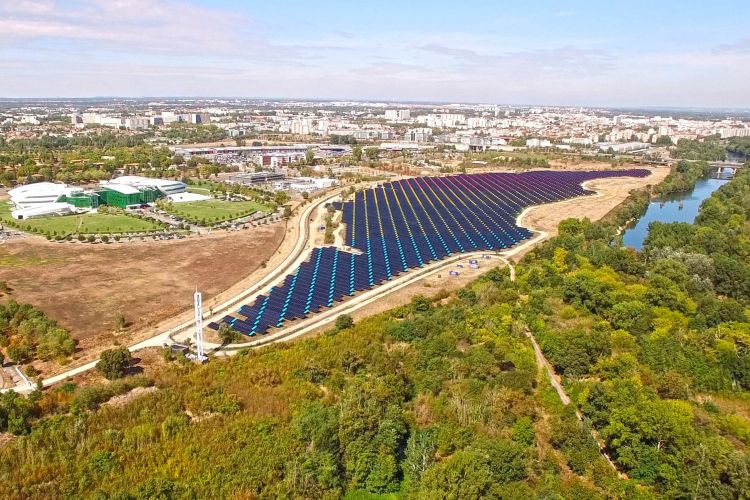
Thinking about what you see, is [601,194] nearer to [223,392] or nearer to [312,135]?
[223,392]

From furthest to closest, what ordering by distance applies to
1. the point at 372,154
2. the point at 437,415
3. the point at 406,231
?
the point at 372,154
the point at 406,231
the point at 437,415

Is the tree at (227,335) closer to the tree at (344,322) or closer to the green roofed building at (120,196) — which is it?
the tree at (344,322)

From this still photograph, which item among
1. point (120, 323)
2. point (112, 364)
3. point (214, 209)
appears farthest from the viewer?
point (214, 209)

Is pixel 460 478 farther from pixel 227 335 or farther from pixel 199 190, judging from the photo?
pixel 199 190

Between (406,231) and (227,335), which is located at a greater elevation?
(406,231)

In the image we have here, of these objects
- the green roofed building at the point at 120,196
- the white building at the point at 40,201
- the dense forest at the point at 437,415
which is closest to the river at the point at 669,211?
the dense forest at the point at 437,415

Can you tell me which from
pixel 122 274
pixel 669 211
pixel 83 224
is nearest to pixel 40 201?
pixel 83 224

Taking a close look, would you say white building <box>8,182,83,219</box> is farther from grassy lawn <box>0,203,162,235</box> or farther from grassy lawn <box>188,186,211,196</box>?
grassy lawn <box>188,186,211,196</box>
